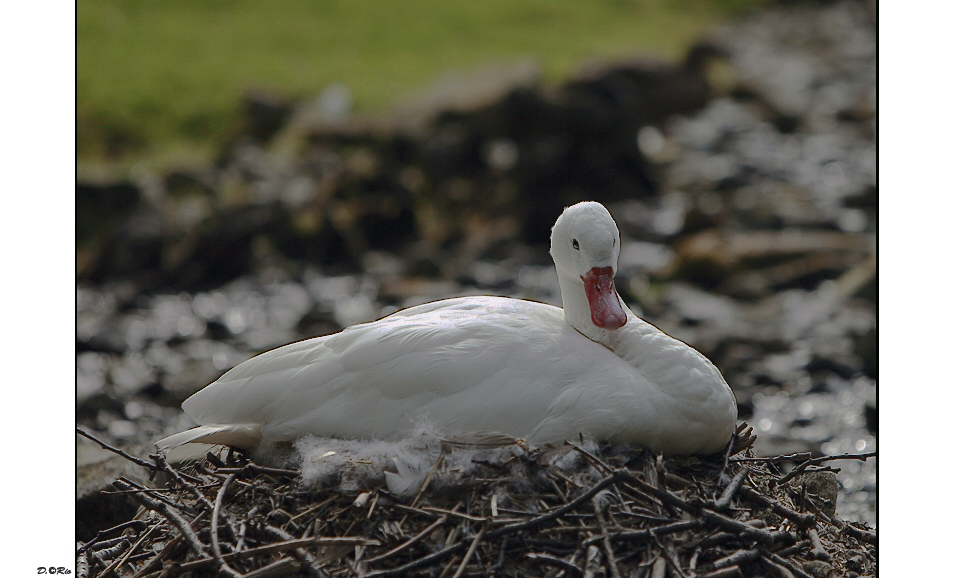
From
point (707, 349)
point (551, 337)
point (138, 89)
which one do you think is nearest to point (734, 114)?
point (707, 349)

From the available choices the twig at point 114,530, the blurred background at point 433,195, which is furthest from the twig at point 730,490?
the blurred background at point 433,195

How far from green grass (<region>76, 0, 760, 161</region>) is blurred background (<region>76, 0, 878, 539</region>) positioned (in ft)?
0.26

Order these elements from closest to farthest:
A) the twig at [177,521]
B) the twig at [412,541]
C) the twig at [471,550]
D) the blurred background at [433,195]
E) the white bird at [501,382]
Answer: the twig at [471,550] → the twig at [412,541] → the twig at [177,521] → the white bird at [501,382] → the blurred background at [433,195]

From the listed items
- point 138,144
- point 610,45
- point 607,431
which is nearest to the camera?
point 607,431

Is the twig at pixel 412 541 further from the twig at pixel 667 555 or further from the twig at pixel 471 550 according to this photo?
the twig at pixel 667 555

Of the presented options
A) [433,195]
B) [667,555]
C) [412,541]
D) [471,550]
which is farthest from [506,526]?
[433,195]

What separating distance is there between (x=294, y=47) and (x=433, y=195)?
792 centimetres

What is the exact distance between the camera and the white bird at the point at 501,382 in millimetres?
3896

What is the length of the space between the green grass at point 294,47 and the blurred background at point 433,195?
78 millimetres

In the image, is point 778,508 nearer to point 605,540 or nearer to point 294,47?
point 605,540

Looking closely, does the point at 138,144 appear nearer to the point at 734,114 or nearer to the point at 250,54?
the point at 250,54

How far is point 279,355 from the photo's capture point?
4.41 m

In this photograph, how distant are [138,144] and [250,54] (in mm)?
4871

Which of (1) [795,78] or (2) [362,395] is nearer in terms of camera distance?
(2) [362,395]
